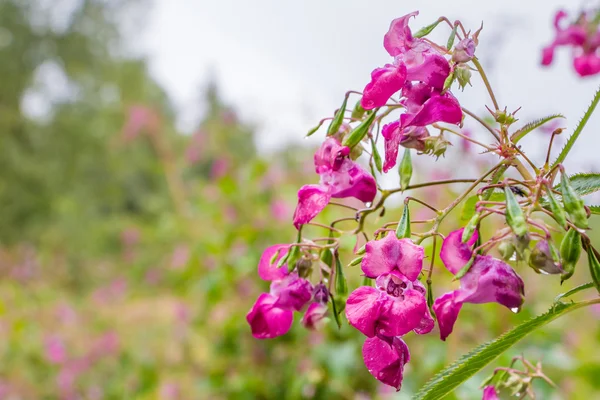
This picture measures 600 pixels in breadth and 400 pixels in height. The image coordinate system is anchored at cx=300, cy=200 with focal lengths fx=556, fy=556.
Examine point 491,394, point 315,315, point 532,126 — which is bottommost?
point 491,394

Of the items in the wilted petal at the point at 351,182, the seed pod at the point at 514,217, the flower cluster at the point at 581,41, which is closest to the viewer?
the seed pod at the point at 514,217

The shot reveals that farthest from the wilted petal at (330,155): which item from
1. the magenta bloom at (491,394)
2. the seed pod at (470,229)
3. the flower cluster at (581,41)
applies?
the flower cluster at (581,41)

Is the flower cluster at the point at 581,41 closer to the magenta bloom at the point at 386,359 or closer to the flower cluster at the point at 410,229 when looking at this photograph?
the flower cluster at the point at 410,229

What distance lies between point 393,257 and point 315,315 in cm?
12

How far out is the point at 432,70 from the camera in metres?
0.35

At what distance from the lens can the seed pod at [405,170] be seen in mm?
→ 390

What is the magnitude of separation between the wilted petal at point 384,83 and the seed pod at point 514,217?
0.10 m

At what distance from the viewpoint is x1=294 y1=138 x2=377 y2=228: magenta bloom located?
0.39 meters

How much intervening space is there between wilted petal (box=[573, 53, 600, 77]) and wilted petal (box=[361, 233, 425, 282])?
2.22ft

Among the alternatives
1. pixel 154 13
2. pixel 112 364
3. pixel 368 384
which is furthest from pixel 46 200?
pixel 368 384

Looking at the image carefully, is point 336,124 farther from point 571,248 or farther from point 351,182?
point 571,248

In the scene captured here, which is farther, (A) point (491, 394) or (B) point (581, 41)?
(B) point (581, 41)

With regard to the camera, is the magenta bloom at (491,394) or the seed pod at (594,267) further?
the magenta bloom at (491,394)

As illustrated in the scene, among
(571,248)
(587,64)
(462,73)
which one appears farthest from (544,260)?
(587,64)
